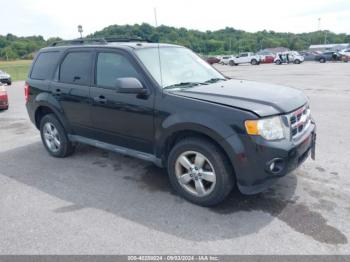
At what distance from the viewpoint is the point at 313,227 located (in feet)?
9.67

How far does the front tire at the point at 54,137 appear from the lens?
16.6 ft

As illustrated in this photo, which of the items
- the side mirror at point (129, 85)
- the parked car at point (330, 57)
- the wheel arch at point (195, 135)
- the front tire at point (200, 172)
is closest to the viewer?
the wheel arch at point (195, 135)

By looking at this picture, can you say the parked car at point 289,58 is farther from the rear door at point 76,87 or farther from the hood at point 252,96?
the rear door at point 76,87

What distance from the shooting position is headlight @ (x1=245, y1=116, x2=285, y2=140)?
2.96 metres

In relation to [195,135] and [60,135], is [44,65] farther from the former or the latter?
[195,135]

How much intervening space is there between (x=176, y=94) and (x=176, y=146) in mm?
602

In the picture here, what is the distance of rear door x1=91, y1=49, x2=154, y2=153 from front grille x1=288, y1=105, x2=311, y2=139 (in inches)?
62.4

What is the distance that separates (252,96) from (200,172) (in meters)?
1.03

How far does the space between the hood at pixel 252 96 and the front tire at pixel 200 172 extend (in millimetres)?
505

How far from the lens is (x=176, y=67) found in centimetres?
409

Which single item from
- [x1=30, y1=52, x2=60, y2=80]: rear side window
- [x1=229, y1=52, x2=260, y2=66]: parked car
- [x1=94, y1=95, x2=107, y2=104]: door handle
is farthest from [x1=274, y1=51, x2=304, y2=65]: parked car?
Answer: [x1=94, y1=95, x2=107, y2=104]: door handle

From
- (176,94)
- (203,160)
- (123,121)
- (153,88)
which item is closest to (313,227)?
(203,160)

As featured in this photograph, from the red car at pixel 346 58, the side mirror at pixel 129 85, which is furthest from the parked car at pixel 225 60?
the side mirror at pixel 129 85

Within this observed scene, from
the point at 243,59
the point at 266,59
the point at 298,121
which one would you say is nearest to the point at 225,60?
the point at 243,59
